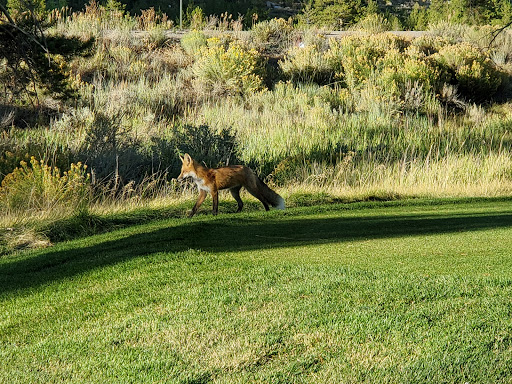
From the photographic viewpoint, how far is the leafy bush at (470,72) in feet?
95.6

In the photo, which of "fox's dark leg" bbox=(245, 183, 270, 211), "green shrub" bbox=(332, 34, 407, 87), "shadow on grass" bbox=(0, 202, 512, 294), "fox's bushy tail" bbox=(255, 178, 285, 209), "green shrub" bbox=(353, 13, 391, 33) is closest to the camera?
"shadow on grass" bbox=(0, 202, 512, 294)

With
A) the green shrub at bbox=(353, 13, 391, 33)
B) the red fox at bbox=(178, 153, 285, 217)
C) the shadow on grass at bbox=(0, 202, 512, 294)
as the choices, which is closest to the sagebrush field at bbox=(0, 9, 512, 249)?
the green shrub at bbox=(353, 13, 391, 33)

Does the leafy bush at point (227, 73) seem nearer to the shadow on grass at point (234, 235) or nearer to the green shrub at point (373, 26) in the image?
the green shrub at point (373, 26)

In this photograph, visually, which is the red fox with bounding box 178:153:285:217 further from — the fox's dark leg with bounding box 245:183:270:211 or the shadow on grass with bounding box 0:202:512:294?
the shadow on grass with bounding box 0:202:512:294

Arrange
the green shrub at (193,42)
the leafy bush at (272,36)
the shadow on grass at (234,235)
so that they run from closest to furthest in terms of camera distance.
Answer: the shadow on grass at (234,235) < the green shrub at (193,42) < the leafy bush at (272,36)

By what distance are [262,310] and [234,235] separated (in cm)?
342

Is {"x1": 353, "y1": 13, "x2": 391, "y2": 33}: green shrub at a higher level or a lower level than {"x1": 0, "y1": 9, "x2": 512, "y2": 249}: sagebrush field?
higher

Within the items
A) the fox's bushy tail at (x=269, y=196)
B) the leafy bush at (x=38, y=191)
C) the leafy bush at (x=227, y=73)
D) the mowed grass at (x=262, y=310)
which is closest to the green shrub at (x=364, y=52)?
the leafy bush at (x=227, y=73)

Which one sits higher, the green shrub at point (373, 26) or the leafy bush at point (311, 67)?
the green shrub at point (373, 26)

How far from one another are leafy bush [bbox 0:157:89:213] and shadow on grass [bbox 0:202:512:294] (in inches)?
91.4

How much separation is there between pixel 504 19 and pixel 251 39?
22649mm

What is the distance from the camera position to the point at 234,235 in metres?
8.89

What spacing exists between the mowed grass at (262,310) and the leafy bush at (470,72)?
21977mm

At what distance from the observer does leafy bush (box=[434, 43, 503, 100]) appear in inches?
1147
